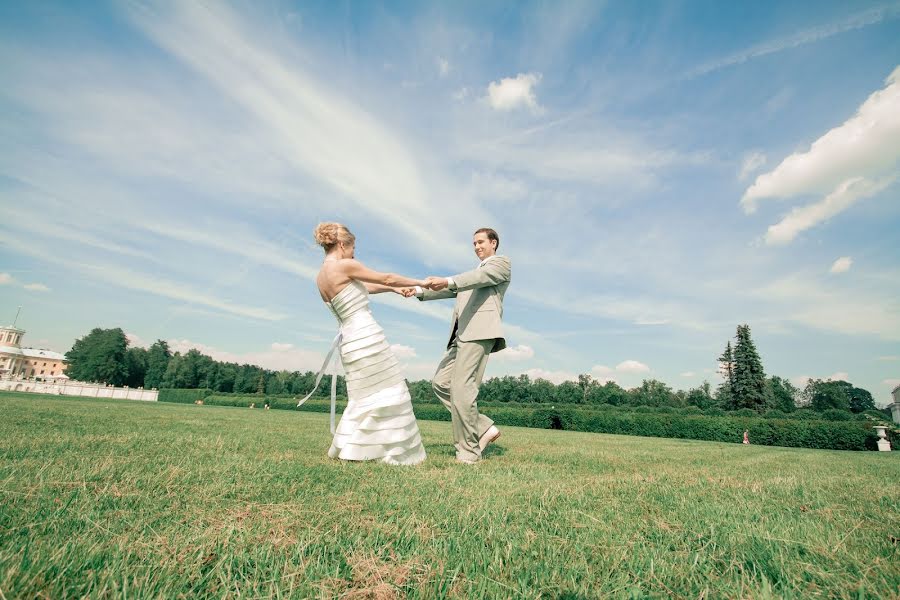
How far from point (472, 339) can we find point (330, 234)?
7.22 feet

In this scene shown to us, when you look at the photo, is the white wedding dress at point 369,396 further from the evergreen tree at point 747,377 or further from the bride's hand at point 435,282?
the evergreen tree at point 747,377

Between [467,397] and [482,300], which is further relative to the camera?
[482,300]

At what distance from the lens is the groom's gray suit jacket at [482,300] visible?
17.8 ft

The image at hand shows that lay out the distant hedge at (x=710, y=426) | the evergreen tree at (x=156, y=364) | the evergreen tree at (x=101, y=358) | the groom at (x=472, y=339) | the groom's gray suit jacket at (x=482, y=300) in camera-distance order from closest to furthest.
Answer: the groom at (x=472, y=339)
the groom's gray suit jacket at (x=482, y=300)
the distant hedge at (x=710, y=426)
the evergreen tree at (x=101, y=358)
the evergreen tree at (x=156, y=364)

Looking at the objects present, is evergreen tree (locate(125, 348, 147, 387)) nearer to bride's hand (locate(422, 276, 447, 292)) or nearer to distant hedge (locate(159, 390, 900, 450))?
distant hedge (locate(159, 390, 900, 450))

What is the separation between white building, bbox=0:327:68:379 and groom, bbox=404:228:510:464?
126 m

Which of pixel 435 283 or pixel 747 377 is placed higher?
pixel 747 377

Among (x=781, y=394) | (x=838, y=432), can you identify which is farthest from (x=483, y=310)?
(x=781, y=394)

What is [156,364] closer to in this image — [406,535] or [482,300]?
[482,300]

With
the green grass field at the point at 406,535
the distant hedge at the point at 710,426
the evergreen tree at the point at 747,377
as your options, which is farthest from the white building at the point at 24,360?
the evergreen tree at the point at 747,377

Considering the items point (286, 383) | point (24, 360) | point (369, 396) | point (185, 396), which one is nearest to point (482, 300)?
point (369, 396)

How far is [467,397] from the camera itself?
5.36 m

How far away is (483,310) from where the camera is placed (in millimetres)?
5668

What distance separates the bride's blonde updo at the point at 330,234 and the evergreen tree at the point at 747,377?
244ft
